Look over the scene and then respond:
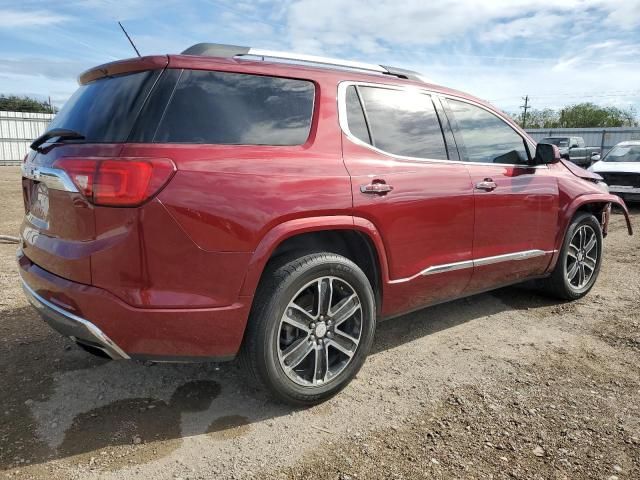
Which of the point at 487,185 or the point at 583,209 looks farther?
the point at 583,209

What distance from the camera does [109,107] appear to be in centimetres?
255

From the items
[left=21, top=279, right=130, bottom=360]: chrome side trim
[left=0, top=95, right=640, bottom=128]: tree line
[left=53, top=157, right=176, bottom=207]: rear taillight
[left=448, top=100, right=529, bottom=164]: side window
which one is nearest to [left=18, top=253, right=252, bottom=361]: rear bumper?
[left=21, top=279, right=130, bottom=360]: chrome side trim

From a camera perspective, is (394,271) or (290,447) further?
(394,271)

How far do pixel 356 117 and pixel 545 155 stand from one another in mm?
1998

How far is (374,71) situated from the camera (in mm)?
3426

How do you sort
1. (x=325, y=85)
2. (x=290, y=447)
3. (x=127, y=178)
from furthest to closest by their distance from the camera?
(x=325, y=85)
(x=290, y=447)
(x=127, y=178)

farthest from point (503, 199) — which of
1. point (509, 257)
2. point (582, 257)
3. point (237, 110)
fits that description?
point (237, 110)

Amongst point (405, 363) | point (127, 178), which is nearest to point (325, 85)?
point (127, 178)

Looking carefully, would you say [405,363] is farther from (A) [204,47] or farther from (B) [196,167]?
(A) [204,47]

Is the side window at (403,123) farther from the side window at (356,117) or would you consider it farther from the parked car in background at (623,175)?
the parked car in background at (623,175)

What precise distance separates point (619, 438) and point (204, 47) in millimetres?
2972

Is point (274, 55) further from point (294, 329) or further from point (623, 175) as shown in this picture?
point (623, 175)

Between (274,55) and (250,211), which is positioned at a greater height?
(274,55)

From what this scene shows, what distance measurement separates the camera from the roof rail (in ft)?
9.16
